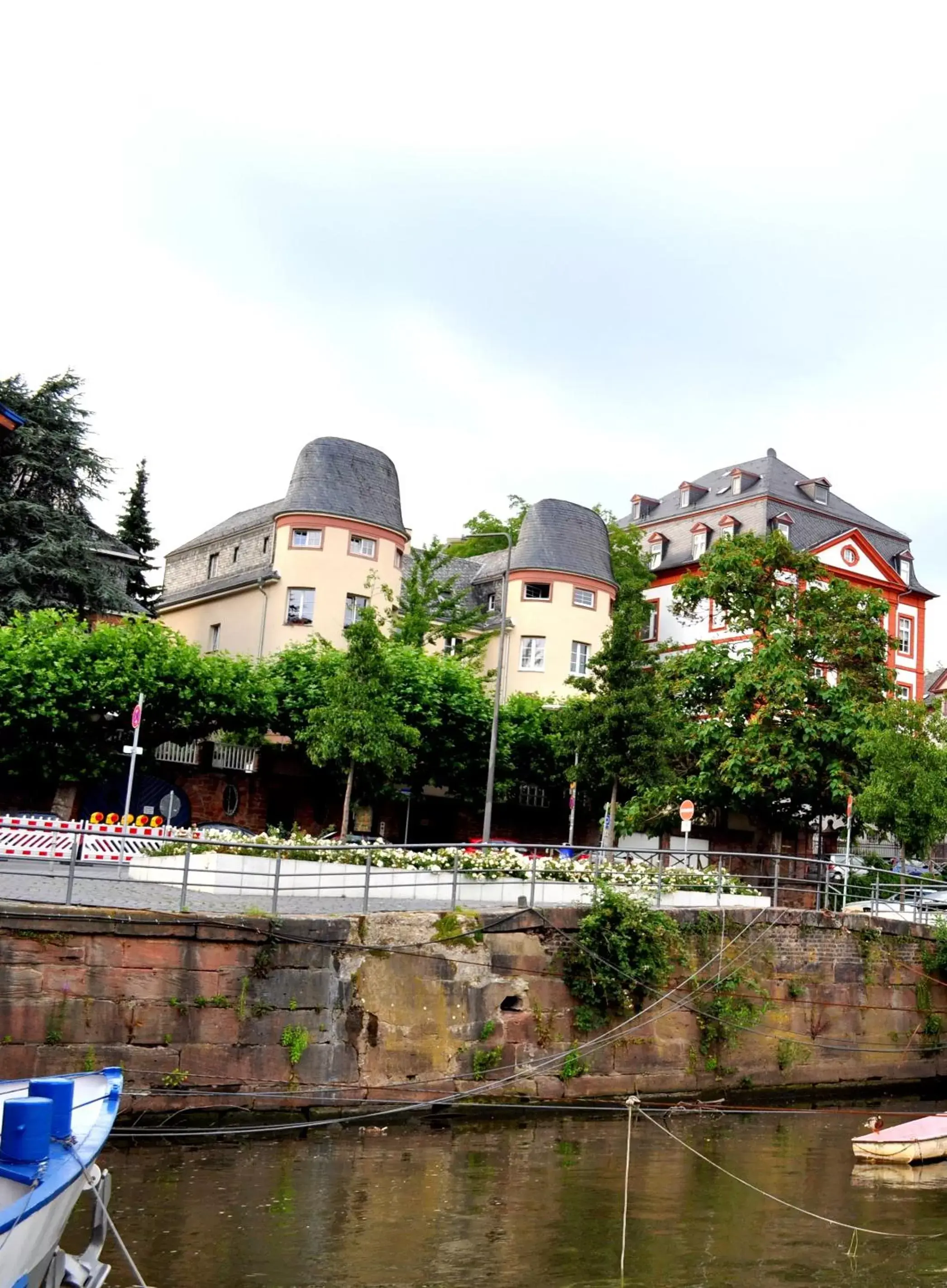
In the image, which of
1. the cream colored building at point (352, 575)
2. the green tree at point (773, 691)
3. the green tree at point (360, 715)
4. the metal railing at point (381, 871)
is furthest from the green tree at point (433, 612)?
the metal railing at point (381, 871)

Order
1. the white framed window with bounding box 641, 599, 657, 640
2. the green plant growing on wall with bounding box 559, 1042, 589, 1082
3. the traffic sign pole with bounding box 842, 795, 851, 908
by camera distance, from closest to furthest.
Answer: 1. the green plant growing on wall with bounding box 559, 1042, 589, 1082
2. the traffic sign pole with bounding box 842, 795, 851, 908
3. the white framed window with bounding box 641, 599, 657, 640

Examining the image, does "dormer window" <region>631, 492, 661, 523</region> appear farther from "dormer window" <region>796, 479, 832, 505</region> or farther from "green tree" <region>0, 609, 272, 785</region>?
"green tree" <region>0, 609, 272, 785</region>

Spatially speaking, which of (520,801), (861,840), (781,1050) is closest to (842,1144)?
(781,1050)

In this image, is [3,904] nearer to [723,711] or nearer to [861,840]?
[723,711]

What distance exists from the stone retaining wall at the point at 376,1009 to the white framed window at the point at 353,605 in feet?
89.0

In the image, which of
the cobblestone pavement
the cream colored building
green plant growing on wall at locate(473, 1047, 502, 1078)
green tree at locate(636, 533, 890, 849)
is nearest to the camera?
the cobblestone pavement

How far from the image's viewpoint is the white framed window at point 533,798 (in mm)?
49562

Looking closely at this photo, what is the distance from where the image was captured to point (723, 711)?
134 ft

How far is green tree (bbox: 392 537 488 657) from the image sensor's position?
49.6 m

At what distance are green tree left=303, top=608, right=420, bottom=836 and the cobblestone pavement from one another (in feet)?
51.7

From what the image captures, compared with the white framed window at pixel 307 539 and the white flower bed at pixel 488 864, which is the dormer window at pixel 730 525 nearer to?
the white framed window at pixel 307 539

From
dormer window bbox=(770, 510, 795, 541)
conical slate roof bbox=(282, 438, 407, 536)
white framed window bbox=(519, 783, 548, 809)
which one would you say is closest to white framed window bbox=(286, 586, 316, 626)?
conical slate roof bbox=(282, 438, 407, 536)

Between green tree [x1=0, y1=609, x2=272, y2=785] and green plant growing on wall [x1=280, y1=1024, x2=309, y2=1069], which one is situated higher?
green tree [x1=0, y1=609, x2=272, y2=785]

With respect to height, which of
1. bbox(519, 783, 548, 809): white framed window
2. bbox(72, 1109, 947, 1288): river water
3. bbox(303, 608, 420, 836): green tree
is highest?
bbox(303, 608, 420, 836): green tree
